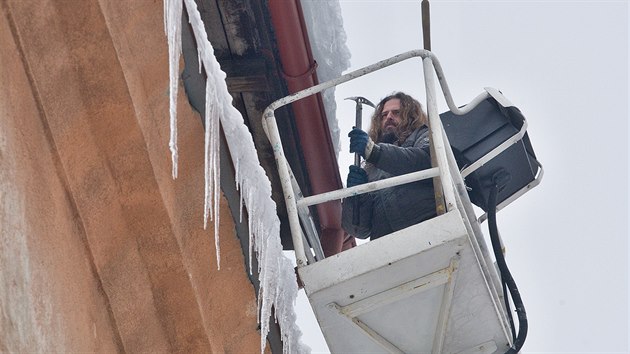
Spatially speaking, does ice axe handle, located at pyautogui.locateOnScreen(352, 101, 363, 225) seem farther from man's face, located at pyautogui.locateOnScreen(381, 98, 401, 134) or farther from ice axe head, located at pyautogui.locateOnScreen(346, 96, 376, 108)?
man's face, located at pyautogui.locateOnScreen(381, 98, 401, 134)

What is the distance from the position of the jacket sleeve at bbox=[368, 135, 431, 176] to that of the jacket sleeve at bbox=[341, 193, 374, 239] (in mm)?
238

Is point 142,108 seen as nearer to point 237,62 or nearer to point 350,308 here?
point 350,308

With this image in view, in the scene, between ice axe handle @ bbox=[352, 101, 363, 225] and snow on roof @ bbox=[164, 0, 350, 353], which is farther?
ice axe handle @ bbox=[352, 101, 363, 225]

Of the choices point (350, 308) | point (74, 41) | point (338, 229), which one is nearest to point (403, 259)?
point (350, 308)

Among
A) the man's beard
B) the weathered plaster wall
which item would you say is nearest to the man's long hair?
the man's beard

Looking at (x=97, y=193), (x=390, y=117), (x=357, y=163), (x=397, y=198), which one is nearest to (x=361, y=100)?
(x=390, y=117)

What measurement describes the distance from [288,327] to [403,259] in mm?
635

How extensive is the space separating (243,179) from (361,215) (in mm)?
1338

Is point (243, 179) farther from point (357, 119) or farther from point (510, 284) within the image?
point (357, 119)

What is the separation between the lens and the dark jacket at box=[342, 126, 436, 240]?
17.8ft

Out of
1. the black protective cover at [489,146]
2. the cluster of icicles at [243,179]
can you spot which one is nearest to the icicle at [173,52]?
the cluster of icicles at [243,179]

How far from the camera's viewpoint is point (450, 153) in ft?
17.0

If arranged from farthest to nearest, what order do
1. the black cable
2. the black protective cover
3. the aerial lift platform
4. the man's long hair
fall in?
the man's long hair
the black protective cover
the black cable
the aerial lift platform

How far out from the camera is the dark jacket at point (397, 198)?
542 cm
